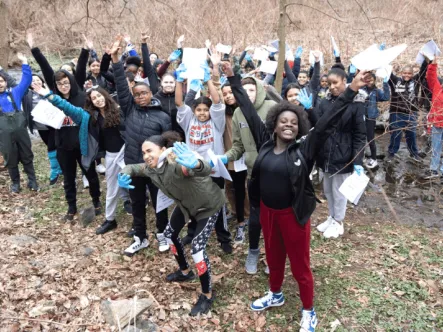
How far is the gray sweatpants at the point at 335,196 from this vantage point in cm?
426

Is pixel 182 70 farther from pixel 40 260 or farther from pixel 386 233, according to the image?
pixel 386 233

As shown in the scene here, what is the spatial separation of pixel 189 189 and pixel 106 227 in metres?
2.28

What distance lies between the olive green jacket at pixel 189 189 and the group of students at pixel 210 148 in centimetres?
1

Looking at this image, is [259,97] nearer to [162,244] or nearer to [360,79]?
[360,79]

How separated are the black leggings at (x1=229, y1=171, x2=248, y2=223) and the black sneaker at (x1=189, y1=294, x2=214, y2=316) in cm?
134

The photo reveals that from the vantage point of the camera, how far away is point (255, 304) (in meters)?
3.31

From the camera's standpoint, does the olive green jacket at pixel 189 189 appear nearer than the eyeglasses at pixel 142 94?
Yes

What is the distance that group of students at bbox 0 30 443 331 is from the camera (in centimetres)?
273

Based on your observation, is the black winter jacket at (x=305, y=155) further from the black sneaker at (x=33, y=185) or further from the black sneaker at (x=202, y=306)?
the black sneaker at (x=33, y=185)

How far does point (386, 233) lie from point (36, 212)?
209 inches

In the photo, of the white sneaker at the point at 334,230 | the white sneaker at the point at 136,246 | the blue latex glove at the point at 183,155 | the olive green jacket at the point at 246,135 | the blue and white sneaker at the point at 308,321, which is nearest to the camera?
the blue latex glove at the point at 183,155

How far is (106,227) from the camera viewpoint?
Answer: 4.75 meters

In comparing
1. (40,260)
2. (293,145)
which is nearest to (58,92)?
(40,260)

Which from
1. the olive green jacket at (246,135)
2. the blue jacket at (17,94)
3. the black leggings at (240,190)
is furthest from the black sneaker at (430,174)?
the blue jacket at (17,94)
